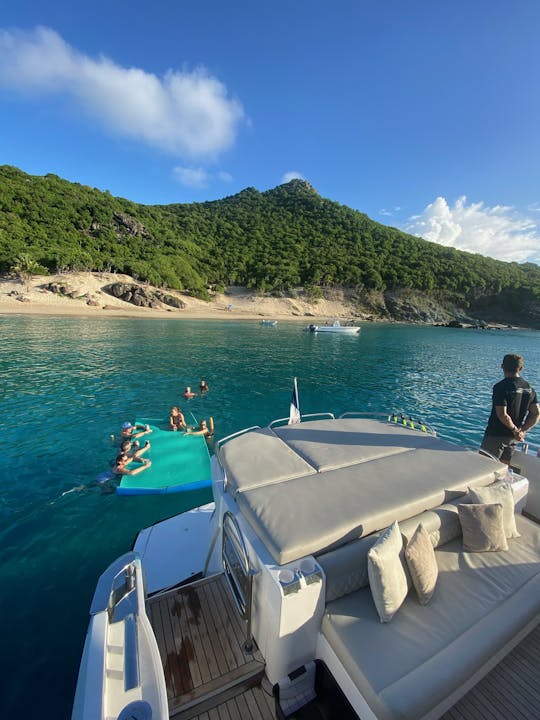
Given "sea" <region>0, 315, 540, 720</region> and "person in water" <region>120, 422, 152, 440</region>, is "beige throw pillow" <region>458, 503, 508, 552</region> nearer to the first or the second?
"sea" <region>0, 315, 540, 720</region>

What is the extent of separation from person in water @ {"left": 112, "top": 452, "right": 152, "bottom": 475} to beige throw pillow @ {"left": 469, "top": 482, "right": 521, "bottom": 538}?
9923 millimetres

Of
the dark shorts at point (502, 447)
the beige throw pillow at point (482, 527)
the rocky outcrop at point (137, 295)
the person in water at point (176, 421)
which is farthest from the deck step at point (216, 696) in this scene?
the rocky outcrop at point (137, 295)

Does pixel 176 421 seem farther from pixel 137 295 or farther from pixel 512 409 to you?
pixel 137 295

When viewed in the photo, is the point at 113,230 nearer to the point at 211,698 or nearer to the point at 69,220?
the point at 69,220

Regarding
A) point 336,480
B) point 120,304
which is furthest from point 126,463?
point 120,304

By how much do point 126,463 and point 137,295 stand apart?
66353 mm

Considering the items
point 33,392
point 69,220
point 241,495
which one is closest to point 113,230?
point 69,220

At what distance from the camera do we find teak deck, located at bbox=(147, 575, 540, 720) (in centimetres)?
295

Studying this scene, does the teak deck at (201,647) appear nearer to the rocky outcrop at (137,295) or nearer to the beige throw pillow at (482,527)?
the beige throw pillow at (482,527)

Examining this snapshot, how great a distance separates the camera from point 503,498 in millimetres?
4379

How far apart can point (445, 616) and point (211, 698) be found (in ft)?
8.99

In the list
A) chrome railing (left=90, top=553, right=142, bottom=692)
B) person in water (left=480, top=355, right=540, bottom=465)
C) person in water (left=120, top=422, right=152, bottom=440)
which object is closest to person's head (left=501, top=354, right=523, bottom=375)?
person in water (left=480, top=355, right=540, bottom=465)

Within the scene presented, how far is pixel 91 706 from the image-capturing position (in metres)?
2.18

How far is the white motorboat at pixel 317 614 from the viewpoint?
106 inches
